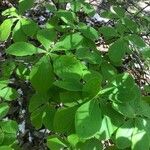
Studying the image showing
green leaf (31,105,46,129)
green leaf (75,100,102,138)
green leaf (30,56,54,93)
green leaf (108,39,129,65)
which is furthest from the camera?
green leaf (108,39,129,65)

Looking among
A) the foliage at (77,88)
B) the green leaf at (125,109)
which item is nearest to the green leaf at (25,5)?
the foliage at (77,88)

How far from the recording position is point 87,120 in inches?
46.1

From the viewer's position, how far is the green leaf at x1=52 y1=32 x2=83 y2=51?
1444mm

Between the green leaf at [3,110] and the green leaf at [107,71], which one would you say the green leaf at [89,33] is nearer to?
the green leaf at [107,71]

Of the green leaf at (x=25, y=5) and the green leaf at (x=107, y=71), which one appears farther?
the green leaf at (x=25, y=5)

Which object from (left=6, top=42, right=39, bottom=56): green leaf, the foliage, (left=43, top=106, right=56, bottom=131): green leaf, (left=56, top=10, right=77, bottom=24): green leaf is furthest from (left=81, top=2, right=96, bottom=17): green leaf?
(left=43, top=106, right=56, bottom=131): green leaf

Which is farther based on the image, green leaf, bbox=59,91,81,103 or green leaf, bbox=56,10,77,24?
green leaf, bbox=56,10,77,24

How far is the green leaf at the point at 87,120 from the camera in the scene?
1.16m

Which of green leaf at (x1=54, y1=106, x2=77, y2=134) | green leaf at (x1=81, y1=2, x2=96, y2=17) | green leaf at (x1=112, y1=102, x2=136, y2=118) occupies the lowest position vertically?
green leaf at (x1=54, y1=106, x2=77, y2=134)

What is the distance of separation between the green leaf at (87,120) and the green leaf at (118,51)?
454 millimetres

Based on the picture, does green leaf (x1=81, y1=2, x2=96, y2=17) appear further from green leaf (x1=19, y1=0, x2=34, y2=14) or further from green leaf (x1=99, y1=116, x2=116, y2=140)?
green leaf (x1=99, y1=116, x2=116, y2=140)

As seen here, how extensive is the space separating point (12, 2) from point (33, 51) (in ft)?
3.33

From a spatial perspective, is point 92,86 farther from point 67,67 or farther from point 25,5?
point 25,5

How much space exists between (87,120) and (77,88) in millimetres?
148
